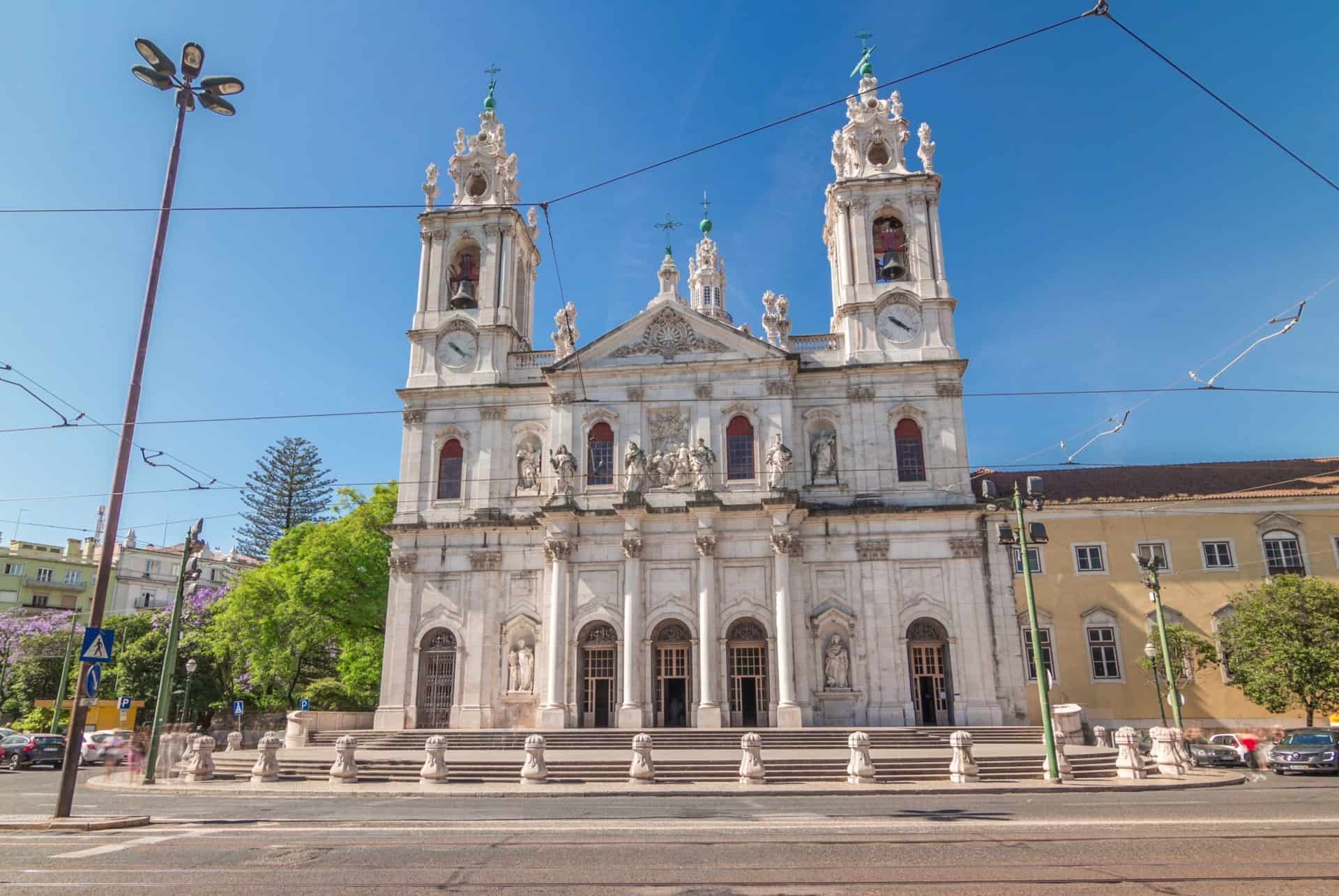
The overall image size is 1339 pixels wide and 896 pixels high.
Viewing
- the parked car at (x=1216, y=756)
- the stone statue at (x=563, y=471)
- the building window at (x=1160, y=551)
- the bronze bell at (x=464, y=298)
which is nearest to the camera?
the parked car at (x=1216, y=756)

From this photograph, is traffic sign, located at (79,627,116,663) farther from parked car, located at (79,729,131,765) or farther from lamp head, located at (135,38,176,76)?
parked car, located at (79,729,131,765)

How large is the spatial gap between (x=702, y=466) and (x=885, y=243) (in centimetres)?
1159

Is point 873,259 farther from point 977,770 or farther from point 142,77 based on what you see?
point 142,77

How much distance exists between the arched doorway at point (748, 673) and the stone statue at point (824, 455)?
583 cm

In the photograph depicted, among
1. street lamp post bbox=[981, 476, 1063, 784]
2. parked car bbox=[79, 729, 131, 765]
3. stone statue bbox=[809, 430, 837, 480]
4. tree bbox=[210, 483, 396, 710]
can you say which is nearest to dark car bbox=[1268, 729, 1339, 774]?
street lamp post bbox=[981, 476, 1063, 784]

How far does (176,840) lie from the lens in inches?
439

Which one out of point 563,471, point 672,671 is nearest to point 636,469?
point 563,471

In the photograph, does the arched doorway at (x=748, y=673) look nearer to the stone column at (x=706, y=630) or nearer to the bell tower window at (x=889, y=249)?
the stone column at (x=706, y=630)

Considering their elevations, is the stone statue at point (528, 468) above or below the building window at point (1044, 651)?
above

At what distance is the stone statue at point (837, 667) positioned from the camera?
94.8ft

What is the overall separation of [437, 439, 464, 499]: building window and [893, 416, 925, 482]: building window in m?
15.7

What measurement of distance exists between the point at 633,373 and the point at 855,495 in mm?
8979

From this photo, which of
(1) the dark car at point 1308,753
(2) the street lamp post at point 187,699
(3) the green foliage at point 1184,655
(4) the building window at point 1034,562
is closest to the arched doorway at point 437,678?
(2) the street lamp post at point 187,699

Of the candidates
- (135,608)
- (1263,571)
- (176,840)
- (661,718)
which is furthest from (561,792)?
(135,608)
